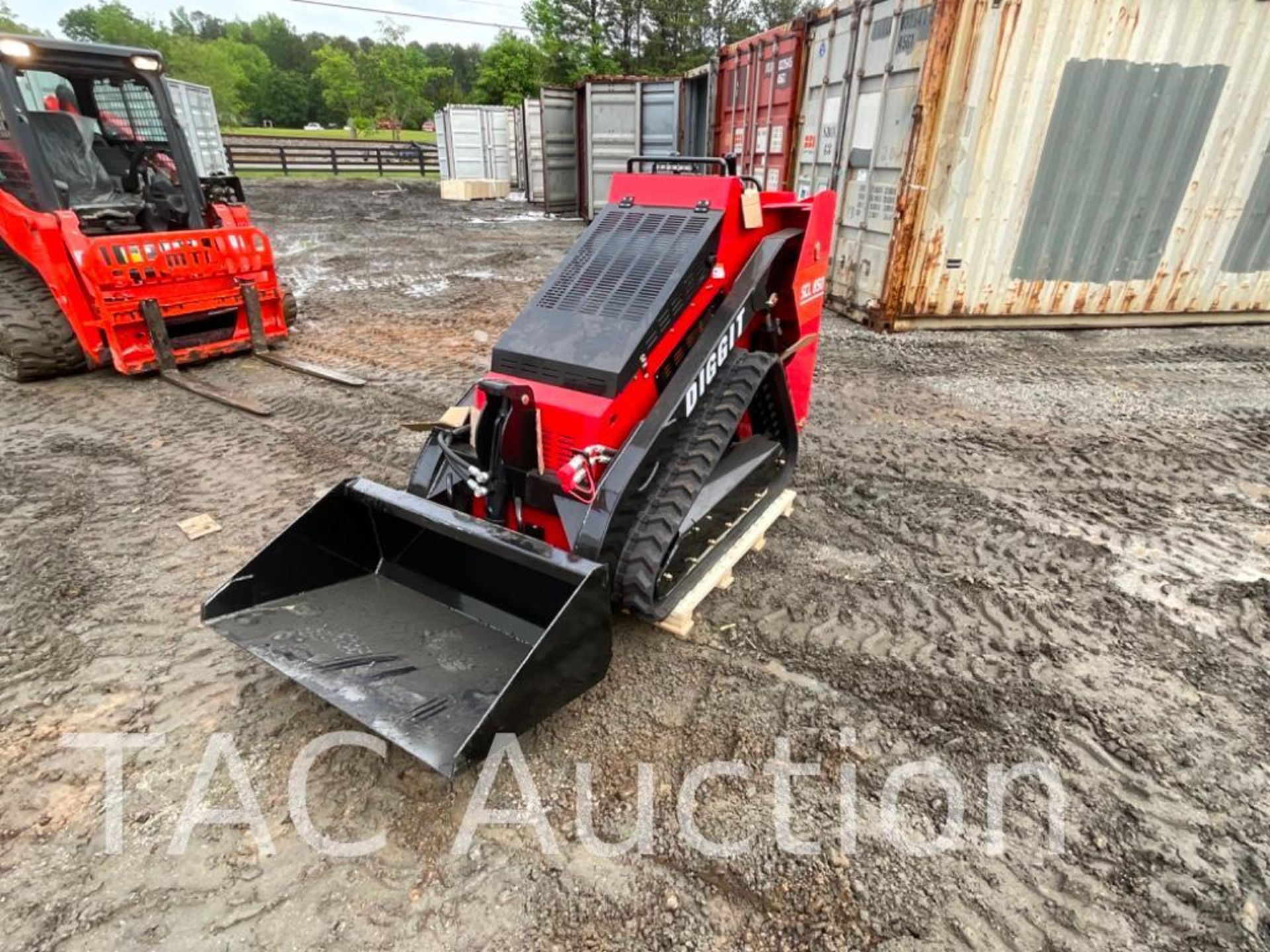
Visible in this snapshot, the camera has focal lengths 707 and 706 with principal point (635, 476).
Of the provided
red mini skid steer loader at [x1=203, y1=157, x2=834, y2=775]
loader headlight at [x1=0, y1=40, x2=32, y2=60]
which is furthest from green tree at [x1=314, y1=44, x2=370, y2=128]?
red mini skid steer loader at [x1=203, y1=157, x2=834, y2=775]

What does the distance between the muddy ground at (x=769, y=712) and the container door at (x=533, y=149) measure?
1440 cm

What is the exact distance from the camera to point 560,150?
1469 cm

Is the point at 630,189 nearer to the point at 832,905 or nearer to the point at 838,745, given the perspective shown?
the point at 838,745

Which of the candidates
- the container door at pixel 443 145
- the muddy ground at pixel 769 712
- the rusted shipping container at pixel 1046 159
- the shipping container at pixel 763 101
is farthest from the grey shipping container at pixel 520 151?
the muddy ground at pixel 769 712

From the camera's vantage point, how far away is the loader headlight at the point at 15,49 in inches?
186

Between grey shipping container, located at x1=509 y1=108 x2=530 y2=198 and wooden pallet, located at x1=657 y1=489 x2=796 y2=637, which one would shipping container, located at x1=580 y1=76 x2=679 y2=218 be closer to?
grey shipping container, located at x1=509 y1=108 x2=530 y2=198

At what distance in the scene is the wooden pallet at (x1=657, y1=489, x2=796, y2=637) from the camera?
264 centimetres

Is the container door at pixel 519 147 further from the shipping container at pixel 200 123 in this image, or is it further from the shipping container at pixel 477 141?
the shipping container at pixel 200 123

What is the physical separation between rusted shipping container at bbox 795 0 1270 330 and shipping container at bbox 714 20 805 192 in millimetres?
425

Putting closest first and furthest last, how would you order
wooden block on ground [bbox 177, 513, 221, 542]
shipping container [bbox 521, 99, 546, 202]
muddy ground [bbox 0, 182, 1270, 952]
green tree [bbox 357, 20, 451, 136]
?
1. muddy ground [bbox 0, 182, 1270, 952]
2. wooden block on ground [bbox 177, 513, 221, 542]
3. shipping container [bbox 521, 99, 546, 202]
4. green tree [bbox 357, 20, 451, 136]

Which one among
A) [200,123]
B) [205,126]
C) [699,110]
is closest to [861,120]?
[699,110]

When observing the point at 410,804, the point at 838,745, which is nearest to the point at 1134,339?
the point at 838,745

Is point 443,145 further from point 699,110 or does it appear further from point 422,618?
point 422,618

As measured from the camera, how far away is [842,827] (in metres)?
2.01
